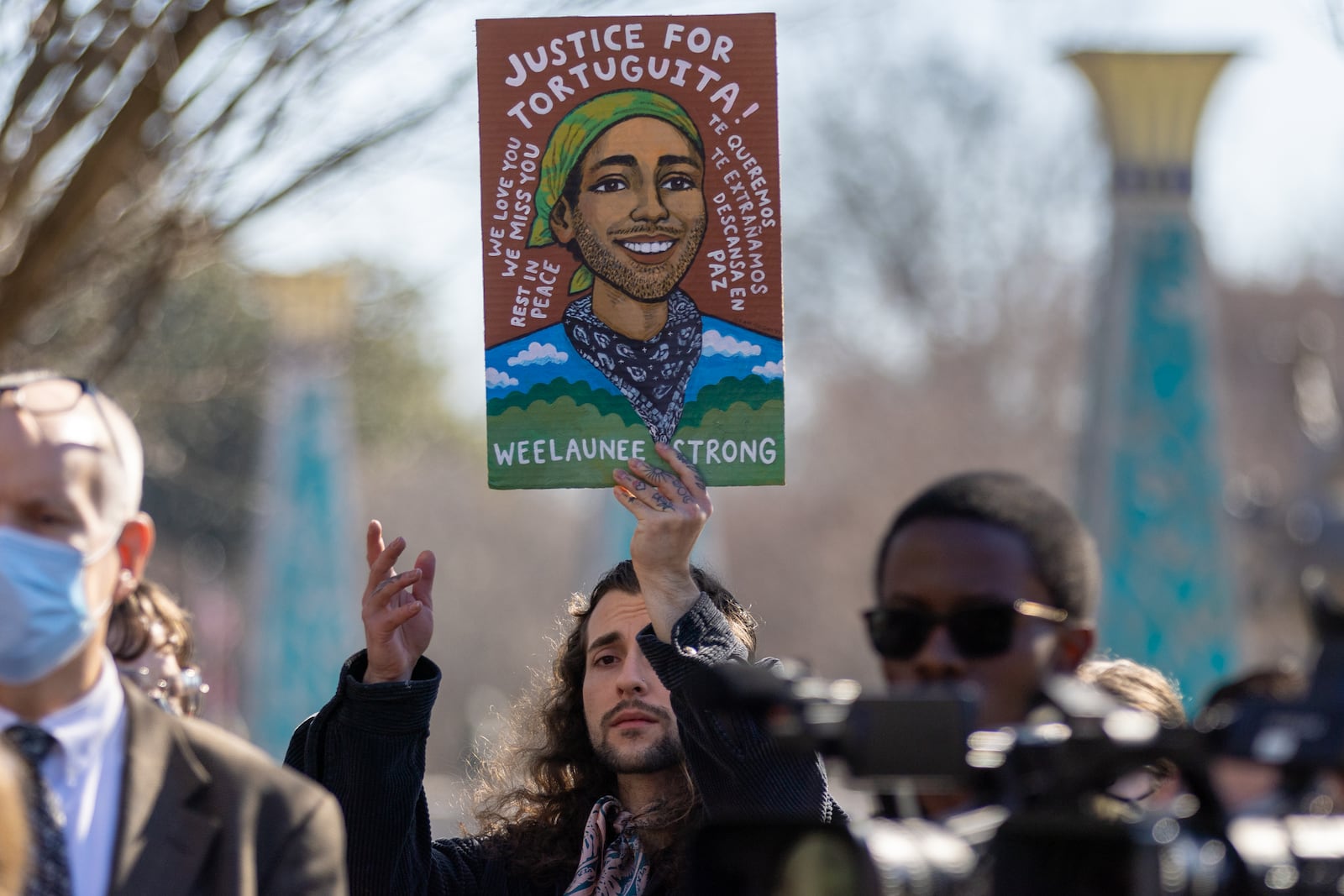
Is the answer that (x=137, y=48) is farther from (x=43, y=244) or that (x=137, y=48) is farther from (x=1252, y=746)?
(x=1252, y=746)

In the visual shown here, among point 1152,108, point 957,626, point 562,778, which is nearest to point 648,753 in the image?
point 562,778

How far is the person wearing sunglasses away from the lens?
2527mm

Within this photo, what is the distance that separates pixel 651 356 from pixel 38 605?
1.37 m

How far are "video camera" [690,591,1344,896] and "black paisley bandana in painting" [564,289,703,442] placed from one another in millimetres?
1325

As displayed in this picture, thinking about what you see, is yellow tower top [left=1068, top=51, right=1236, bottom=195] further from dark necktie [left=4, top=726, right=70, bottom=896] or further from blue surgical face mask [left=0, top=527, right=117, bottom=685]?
dark necktie [left=4, top=726, right=70, bottom=896]

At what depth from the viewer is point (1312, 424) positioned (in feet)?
26.9

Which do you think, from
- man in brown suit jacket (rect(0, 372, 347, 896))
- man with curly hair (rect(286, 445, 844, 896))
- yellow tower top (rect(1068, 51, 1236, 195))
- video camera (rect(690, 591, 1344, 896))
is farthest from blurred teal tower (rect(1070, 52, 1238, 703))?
video camera (rect(690, 591, 1344, 896))

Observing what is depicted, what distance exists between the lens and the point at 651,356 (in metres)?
3.51

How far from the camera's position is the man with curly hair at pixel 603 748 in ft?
10.6

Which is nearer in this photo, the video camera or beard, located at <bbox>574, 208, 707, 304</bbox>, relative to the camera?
the video camera

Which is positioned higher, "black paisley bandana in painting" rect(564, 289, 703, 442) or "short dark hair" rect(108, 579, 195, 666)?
"black paisley bandana in painting" rect(564, 289, 703, 442)

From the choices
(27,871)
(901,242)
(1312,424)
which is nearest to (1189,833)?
(27,871)

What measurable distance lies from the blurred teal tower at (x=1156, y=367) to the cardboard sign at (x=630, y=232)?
554cm

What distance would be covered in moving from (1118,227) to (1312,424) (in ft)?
4.58
